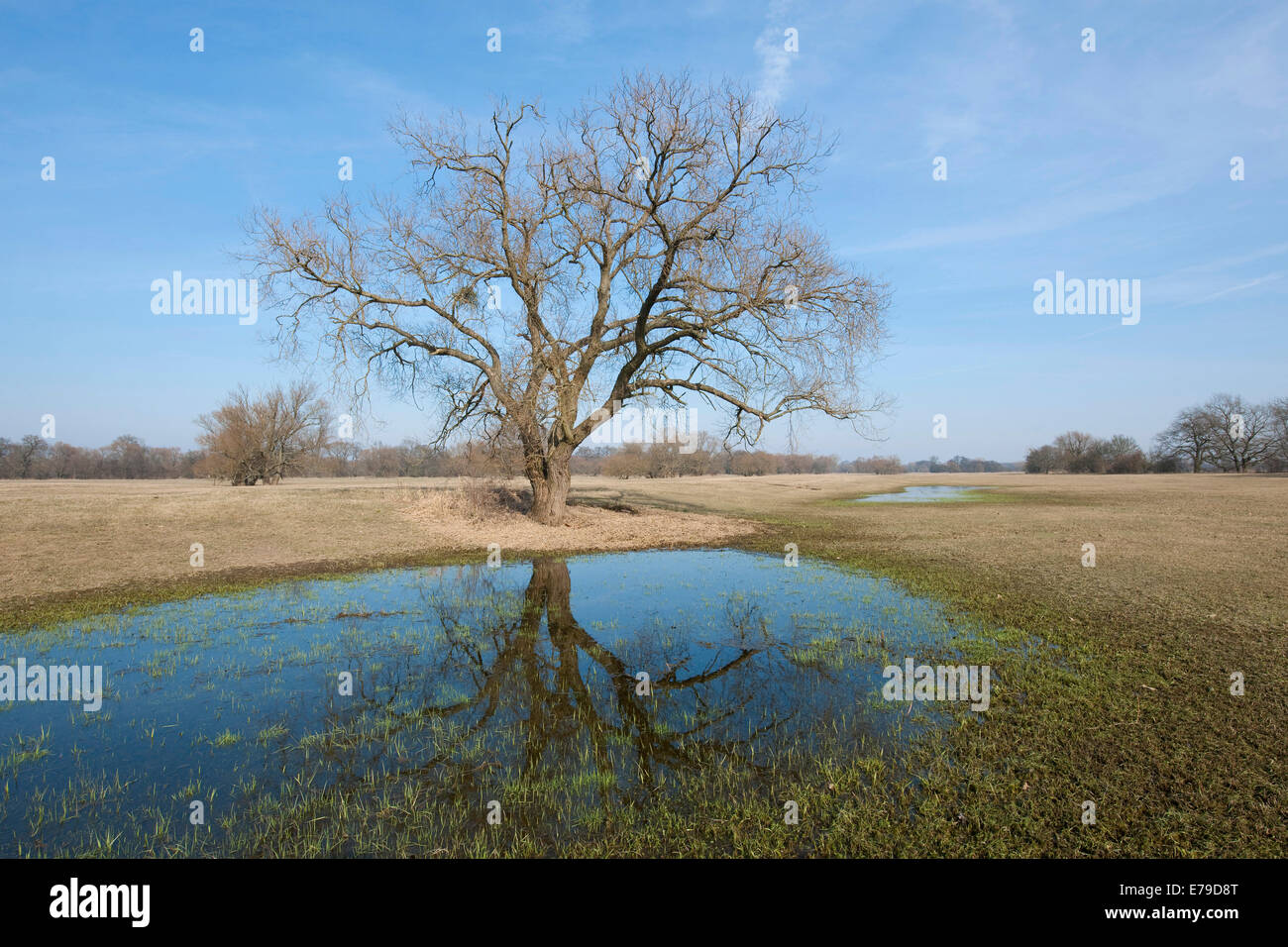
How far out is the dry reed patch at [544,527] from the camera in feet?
62.8

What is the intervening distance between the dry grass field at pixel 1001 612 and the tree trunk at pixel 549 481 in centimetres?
83

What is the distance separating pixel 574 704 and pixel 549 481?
51.7 ft

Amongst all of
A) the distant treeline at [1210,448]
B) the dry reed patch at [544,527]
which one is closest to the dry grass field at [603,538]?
the dry reed patch at [544,527]

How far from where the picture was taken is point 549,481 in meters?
21.8

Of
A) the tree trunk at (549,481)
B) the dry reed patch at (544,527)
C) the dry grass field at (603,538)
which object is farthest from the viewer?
the tree trunk at (549,481)

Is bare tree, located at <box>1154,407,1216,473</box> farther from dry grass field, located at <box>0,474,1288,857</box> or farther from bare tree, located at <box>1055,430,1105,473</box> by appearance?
dry grass field, located at <box>0,474,1288,857</box>

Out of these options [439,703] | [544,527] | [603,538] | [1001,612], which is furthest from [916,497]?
[439,703]

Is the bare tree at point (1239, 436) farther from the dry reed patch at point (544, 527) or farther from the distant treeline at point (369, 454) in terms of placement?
the dry reed patch at point (544, 527)

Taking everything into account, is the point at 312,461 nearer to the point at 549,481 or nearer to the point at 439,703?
the point at 549,481

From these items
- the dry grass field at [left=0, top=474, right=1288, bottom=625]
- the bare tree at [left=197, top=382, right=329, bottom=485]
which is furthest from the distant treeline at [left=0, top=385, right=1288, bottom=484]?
the dry grass field at [left=0, top=474, right=1288, bottom=625]

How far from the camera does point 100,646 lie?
8.33 meters

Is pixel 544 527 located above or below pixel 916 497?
above
